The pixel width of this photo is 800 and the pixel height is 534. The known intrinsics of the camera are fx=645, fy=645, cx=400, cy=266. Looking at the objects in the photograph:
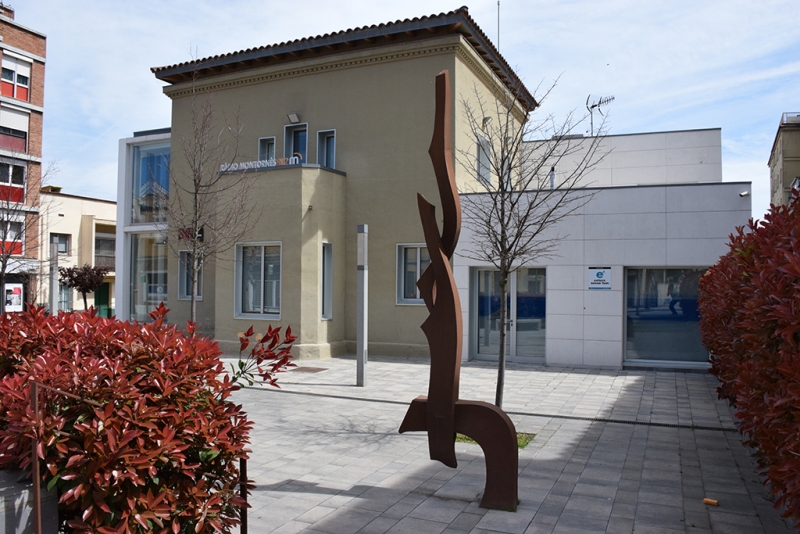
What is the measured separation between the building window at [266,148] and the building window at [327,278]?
3572mm

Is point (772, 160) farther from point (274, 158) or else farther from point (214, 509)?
point (214, 509)

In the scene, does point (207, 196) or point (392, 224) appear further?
point (392, 224)

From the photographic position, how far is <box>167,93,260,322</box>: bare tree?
1214 cm

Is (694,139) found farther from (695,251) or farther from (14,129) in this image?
(14,129)

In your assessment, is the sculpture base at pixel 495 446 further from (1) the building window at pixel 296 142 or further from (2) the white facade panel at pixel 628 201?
(1) the building window at pixel 296 142

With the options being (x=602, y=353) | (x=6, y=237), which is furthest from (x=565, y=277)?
(x=6, y=237)

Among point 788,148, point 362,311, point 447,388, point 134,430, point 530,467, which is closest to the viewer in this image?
point 134,430

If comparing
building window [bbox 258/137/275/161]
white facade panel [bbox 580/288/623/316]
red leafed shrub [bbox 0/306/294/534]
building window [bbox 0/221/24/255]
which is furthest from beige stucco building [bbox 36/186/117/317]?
red leafed shrub [bbox 0/306/294/534]

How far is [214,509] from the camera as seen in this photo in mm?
3697

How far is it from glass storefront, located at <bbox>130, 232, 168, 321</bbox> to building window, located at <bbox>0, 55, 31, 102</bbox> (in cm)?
2245

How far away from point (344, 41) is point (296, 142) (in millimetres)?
3137

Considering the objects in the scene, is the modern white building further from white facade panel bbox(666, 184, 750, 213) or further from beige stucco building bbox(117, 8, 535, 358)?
beige stucco building bbox(117, 8, 535, 358)

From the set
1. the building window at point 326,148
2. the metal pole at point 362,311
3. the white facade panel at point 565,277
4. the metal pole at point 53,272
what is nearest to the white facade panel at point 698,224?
the white facade panel at point 565,277

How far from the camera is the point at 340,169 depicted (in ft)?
57.2
